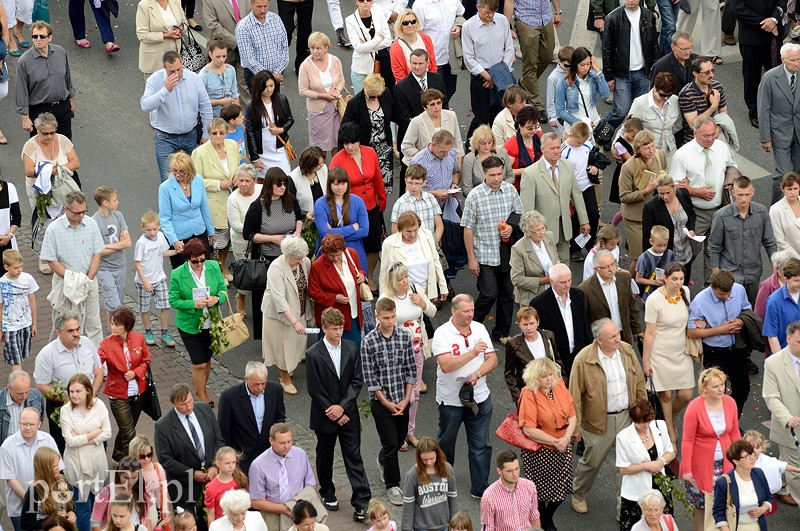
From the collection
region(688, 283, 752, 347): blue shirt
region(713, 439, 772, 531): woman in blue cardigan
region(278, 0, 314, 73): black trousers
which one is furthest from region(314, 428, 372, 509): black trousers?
region(278, 0, 314, 73): black trousers

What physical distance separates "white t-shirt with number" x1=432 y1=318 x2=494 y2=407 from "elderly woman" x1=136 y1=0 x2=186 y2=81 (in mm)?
6770

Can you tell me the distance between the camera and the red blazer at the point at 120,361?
13211mm

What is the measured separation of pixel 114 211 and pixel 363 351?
347cm

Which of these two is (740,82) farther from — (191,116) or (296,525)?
(296,525)

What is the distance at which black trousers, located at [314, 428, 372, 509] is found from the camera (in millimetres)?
12914

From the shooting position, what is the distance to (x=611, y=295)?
13953mm

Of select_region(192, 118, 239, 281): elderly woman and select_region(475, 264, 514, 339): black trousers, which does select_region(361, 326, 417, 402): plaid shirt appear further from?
select_region(192, 118, 239, 281): elderly woman

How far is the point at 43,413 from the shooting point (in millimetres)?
13547

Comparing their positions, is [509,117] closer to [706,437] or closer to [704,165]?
[704,165]

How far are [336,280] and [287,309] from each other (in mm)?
553

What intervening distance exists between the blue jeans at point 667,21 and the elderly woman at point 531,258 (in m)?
5.89

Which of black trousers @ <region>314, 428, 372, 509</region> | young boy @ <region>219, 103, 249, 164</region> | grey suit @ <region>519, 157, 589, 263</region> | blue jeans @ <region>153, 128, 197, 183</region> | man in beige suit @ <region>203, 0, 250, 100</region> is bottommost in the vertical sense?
black trousers @ <region>314, 428, 372, 509</region>

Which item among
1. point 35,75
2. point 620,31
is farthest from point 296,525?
point 620,31

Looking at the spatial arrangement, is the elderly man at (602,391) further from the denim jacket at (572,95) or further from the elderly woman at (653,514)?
the denim jacket at (572,95)
